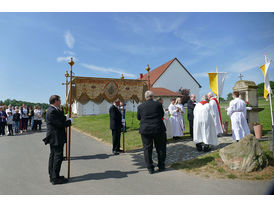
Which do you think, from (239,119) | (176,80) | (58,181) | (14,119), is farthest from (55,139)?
(176,80)

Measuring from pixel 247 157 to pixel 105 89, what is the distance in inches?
226

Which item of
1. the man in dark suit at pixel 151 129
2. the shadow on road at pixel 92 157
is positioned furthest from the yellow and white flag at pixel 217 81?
the shadow on road at pixel 92 157

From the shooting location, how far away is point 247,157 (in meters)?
4.18

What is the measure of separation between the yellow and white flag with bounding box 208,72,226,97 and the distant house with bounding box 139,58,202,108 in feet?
93.5

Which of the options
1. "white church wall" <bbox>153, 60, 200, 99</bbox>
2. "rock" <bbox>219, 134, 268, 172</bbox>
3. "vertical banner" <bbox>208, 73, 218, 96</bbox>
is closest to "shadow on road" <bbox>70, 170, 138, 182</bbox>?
"rock" <bbox>219, 134, 268, 172</bbox>

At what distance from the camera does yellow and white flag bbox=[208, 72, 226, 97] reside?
8.00 metres

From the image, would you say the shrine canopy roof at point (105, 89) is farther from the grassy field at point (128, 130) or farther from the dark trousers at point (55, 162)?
the dark trousers at point (55, 162)

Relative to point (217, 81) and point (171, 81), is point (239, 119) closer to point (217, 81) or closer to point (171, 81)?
point (217, 81)

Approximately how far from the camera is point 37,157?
19.6ft

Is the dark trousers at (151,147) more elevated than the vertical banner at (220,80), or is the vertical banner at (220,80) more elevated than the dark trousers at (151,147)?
the vertical banner at (220,80)

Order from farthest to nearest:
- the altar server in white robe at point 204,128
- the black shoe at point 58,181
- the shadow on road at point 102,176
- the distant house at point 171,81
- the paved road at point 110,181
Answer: the distant house at point 171,81, the altar server in white robe at point 204,128, the shadow on road at point 102,176, the black shoe at point 58,181, the paved road at point 110,181

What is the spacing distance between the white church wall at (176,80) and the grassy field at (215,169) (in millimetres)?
34661

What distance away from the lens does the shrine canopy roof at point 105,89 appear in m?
6.96

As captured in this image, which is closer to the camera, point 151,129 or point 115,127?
point 151,129
